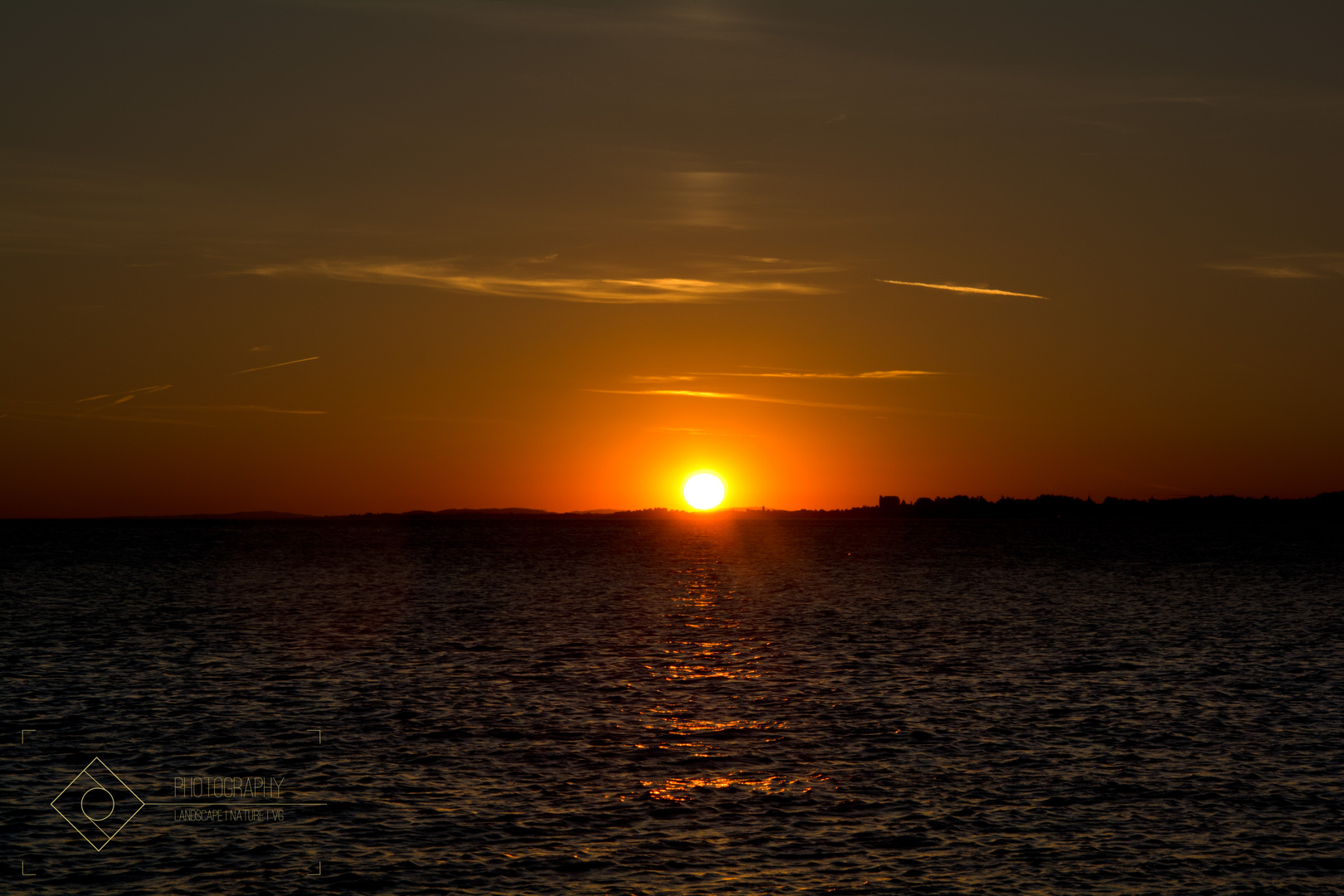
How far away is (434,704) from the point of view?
1601 inches

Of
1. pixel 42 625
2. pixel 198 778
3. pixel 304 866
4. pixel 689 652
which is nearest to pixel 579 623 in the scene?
pixel 689 652

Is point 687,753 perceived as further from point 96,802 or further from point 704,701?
point 96,802

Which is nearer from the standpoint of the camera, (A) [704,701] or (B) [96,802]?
(B) [96,802]

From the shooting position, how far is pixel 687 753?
3206 cm

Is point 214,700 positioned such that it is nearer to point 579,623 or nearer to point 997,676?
point 997,676
